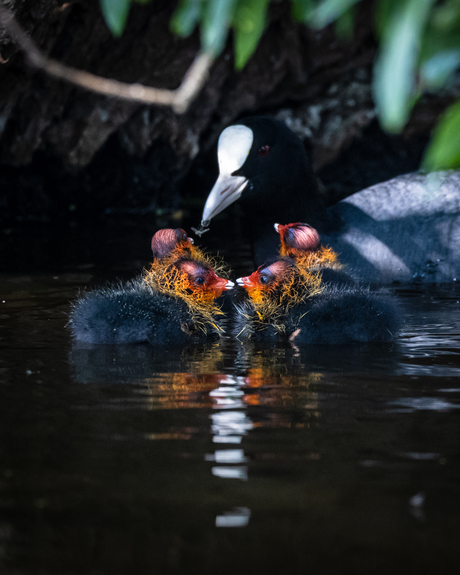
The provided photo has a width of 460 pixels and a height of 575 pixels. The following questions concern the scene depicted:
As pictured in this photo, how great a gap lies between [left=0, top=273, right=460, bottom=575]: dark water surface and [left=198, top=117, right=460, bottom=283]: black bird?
6.39 feet

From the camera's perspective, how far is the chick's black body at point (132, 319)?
3578mm

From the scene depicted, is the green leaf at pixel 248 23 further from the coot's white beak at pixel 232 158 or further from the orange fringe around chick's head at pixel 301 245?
the coot's white beak at pixel 232 158

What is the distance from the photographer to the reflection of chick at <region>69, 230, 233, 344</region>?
3.59 meters

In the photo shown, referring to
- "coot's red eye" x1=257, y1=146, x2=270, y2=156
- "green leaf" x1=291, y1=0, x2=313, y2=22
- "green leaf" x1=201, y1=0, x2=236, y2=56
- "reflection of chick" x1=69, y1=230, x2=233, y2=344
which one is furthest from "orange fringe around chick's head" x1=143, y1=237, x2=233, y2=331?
"green leaf" x1=201, y1=0, x2=236, y2=56

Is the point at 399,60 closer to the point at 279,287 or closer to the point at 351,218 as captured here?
the point at 279,287

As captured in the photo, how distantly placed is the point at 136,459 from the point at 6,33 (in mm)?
4077

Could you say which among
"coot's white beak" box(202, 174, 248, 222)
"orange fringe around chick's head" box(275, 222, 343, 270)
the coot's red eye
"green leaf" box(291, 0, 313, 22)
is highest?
the coot's red eye

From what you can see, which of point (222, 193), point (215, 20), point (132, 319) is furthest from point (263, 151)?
point (215, 20)

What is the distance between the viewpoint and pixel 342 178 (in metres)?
11.9

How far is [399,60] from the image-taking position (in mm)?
1089

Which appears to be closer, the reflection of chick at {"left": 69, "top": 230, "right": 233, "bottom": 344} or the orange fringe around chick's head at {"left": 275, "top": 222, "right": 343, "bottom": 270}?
the reflection of chick at {"left": 69, "top": 230, "right": 233, "bottom": 344}

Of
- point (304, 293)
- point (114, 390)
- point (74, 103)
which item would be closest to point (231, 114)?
point (74, 103)

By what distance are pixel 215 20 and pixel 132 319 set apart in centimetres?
248

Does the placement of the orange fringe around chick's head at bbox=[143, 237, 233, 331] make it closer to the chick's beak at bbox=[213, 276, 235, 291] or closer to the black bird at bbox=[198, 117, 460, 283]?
the chick's beak at bbox=[213, 276, 235, 291]
